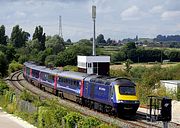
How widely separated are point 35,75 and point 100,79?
2875 cm

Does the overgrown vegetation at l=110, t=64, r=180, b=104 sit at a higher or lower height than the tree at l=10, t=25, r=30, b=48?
lower

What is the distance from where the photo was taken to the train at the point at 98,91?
94.7ft

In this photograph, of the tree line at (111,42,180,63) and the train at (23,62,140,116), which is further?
the tree line at (111,42,180,63)

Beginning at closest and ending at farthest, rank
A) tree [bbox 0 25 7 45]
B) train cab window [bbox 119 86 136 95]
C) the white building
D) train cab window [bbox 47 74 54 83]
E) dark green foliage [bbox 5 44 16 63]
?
train cab window [bbox 119 86 136 95]
train cab window [bbox 47 74 54 83]
the white building
dark green foliage [bbox 5 44 16 63]
tree [bbox 0 25 7 45]

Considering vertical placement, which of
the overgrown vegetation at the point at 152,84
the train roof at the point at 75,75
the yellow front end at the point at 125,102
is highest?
the train roof at the point at 75,75

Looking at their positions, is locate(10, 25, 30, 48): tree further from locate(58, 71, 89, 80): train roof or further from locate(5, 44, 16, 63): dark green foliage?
locate(58, 71, 89, 80): train roof

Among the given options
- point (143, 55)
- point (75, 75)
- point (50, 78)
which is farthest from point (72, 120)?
point (143, 55)

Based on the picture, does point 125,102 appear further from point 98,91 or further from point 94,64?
point 94,64

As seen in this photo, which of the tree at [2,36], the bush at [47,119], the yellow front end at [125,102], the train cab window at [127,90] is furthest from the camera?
the tree at [2,36]

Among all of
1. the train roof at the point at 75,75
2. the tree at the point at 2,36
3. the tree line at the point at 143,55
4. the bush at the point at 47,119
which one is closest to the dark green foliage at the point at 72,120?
the bush at the point at 47,119

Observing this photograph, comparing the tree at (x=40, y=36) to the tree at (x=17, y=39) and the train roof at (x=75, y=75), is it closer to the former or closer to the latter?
the tree at (x=17, y=39)

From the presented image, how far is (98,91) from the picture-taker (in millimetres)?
31969

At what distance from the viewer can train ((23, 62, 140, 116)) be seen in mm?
28875

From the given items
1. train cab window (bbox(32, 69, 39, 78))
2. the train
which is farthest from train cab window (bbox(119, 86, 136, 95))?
train cab window (bbox(32, 69, 39, 78))
